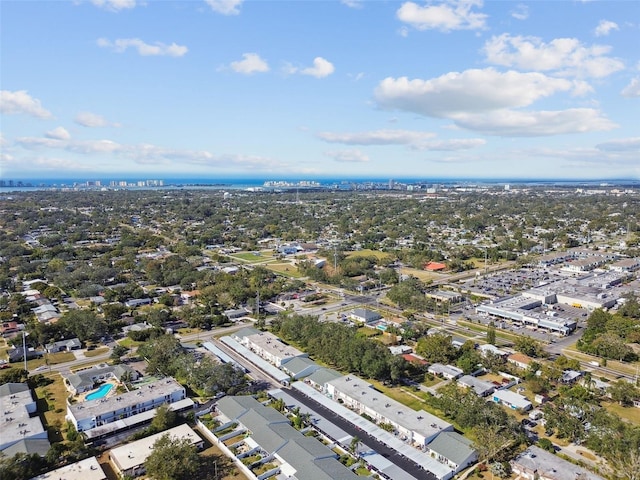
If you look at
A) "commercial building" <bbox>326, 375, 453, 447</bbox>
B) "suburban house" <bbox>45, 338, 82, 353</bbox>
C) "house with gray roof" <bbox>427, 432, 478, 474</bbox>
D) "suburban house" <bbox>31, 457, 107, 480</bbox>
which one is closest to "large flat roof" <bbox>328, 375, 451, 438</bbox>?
"commercial building" <bbox>326, 375, 453, 447</bbox>

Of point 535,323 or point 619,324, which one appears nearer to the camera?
point 619,324

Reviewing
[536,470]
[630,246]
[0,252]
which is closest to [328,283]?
[536,470]

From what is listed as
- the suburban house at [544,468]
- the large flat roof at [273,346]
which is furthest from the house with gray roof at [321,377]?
the suburban house at [544,468]

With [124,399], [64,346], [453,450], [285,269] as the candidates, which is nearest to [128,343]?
[64,346]

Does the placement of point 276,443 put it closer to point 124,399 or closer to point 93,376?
point 124,399

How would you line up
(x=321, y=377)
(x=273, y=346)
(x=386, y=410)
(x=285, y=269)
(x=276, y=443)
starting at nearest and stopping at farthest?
(x=276, y=443), (x=386, y=410), (x=321, y=377), (x=273, y=346), (x=285, y=269)

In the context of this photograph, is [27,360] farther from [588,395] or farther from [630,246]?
[630,246]
